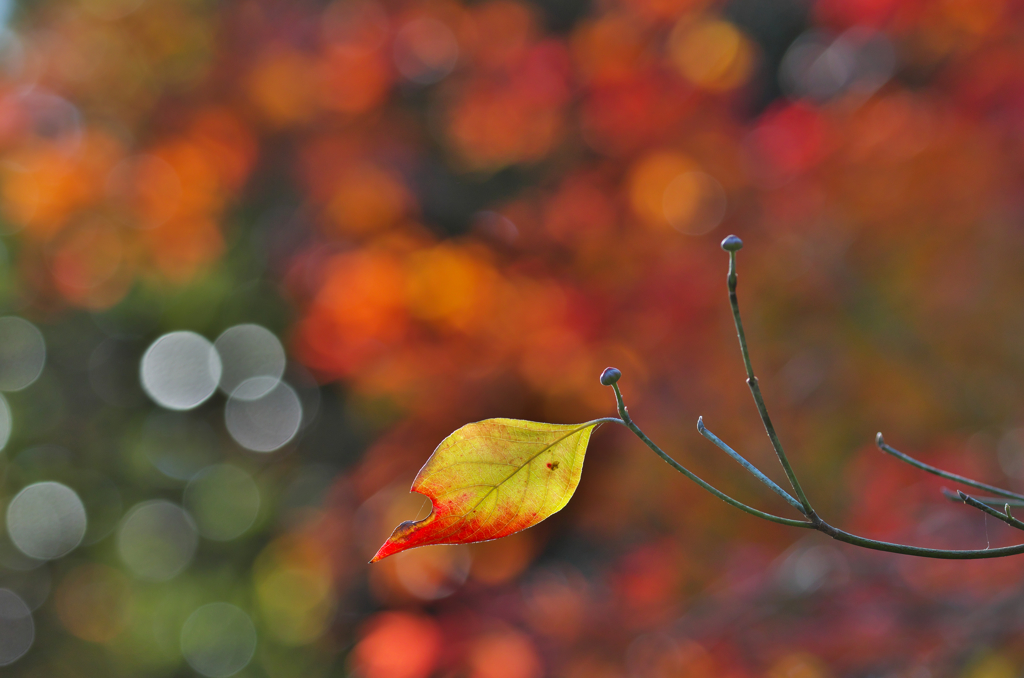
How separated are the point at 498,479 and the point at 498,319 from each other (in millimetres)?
2111

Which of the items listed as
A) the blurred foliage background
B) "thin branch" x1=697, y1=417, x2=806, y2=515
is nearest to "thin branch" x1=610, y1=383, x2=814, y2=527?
"thin branch" x1=697, y1=417, x2=806, y2=515

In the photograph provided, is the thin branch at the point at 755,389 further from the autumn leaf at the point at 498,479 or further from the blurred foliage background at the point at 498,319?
the blurred foliage background at the point at 498,319

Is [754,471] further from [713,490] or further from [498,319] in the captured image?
[498,319]

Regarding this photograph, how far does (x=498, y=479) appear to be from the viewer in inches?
13.0

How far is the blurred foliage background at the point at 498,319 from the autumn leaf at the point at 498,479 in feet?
3.64

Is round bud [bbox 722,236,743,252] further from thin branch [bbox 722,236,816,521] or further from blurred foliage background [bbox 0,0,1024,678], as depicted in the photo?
blurred foliage background [bbox 0,0,1024,678]

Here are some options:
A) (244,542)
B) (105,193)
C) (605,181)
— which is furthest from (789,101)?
(244,542)

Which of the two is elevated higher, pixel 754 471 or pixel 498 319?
pixel 754 471

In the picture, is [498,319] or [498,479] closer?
[498,479]

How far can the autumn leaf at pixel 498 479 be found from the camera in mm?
322

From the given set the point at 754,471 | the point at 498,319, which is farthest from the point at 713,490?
the point at 498,319

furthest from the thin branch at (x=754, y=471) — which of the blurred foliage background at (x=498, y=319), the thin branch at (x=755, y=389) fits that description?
the blurred foliage background at (x=498, y=319)

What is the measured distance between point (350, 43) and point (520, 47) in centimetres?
80

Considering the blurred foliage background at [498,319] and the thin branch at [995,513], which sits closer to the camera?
the thin branch at [995,513]
